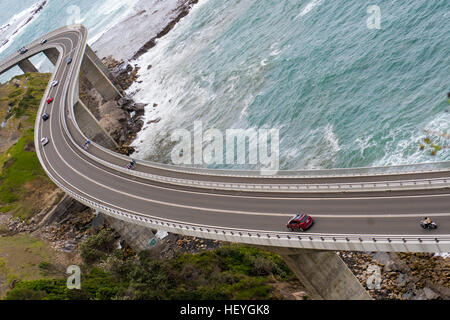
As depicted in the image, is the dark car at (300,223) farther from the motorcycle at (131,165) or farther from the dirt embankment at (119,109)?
the dirt embankment at (119,109)

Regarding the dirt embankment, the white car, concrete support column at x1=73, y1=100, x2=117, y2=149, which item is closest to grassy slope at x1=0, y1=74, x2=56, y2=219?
the white car

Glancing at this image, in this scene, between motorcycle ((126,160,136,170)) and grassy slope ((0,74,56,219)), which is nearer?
motorcycle ((126,160,136,170))

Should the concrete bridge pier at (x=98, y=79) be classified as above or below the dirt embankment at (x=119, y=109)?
above

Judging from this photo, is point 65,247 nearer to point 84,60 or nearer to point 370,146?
point 370,146

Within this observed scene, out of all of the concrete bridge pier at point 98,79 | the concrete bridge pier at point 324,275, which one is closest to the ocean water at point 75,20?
the concrete bridge pier at point 98,79

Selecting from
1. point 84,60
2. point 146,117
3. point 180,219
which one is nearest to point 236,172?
point 180,219

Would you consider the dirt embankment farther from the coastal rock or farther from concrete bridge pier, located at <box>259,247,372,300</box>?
the coastal rock
